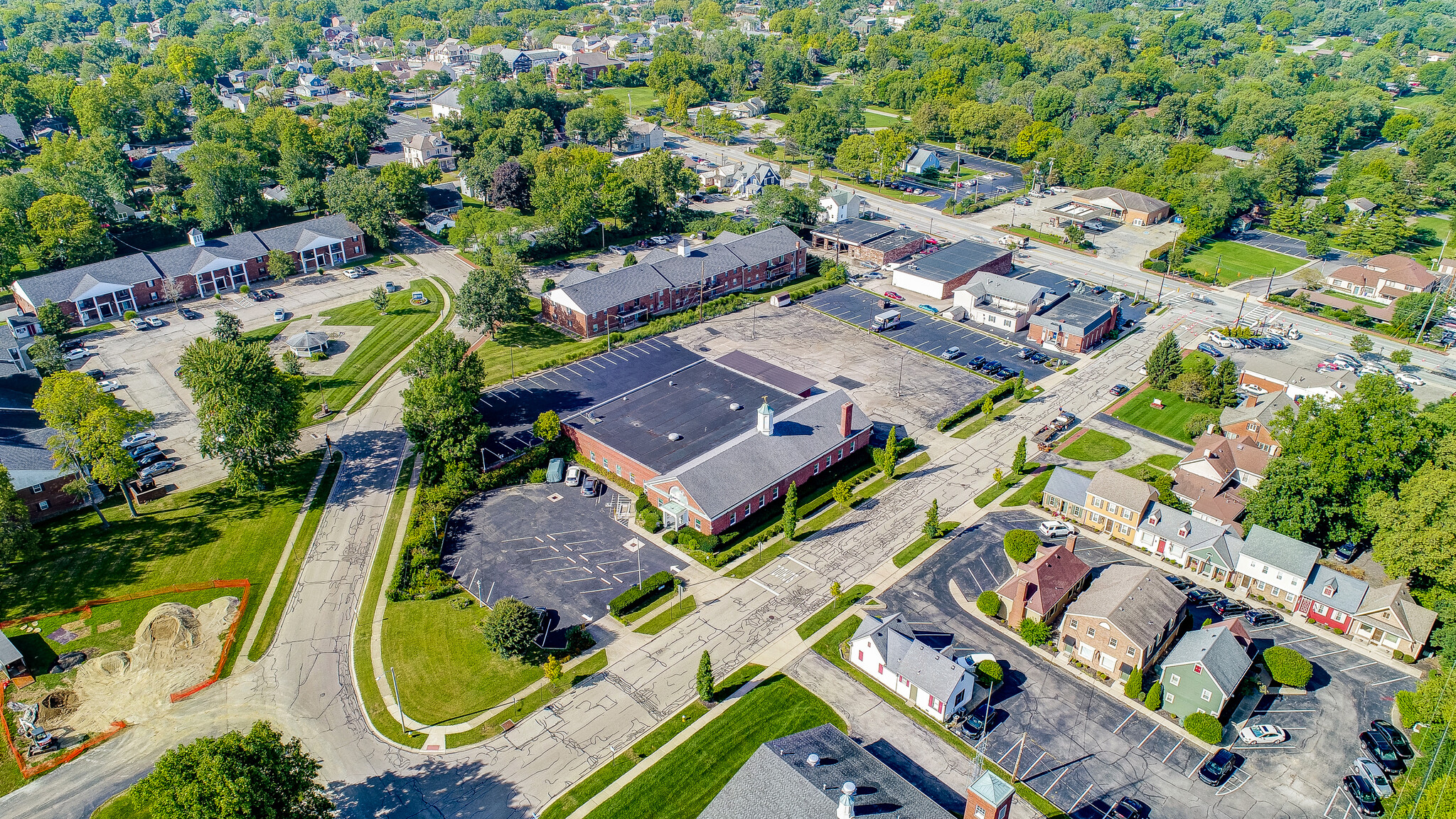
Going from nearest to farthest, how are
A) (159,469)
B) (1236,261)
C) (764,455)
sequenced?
(764,455), (159,469), (1236,261)

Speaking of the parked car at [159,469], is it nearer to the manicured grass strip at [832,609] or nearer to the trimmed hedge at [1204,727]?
the manicured grass strip at [832,609]

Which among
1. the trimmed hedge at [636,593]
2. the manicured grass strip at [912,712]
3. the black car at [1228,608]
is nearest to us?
the manicured grass strip at [912,712]

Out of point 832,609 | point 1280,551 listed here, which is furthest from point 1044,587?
point 1280,551

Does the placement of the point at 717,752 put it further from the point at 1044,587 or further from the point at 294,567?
the point at 294,567

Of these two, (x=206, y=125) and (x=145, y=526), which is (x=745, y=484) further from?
(x=206, y=125)

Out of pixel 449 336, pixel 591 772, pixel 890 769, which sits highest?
pixel 449 336

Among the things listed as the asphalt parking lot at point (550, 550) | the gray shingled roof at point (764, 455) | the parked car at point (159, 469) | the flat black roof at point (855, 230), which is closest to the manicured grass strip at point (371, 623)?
the asphalt parking lot at point (550, 550)

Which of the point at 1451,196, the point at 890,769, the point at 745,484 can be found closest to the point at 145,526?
the point at 745,484

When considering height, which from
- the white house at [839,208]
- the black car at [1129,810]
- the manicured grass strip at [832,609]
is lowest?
the black car at [1129,810]
